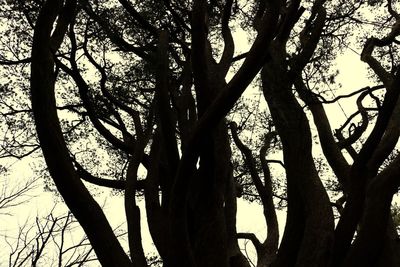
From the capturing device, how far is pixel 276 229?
666cm

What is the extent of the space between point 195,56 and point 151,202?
58.2 inches

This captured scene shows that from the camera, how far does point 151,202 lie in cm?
444

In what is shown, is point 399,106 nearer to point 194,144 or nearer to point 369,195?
point 369,195

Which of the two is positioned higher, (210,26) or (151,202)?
(210,26)

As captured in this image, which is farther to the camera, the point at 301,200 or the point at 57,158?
the point at 301,200

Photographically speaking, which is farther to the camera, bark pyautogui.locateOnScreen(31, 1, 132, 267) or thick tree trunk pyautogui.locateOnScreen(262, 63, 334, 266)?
thick tree trunk pyautogui.locateOnScreen(262, 63, 334, 266)

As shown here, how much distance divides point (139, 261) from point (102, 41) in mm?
5200

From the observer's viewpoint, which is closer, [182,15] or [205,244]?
[205,244]

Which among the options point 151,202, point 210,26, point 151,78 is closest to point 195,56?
point 151,202

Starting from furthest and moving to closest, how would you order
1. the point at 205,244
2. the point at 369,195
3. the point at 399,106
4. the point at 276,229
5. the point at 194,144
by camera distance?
the point at 276,229, the point at 399,106, the point at 205,244, the point at 369,195, the point at 194,144

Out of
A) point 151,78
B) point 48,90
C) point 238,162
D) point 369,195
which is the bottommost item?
point 369,195

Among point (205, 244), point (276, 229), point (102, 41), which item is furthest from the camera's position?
point (102, 41)

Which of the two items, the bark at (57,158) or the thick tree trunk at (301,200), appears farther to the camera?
the thick tree trunk at (301,200)

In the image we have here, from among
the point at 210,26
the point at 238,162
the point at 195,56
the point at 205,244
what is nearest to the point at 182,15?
the point at 210,26
